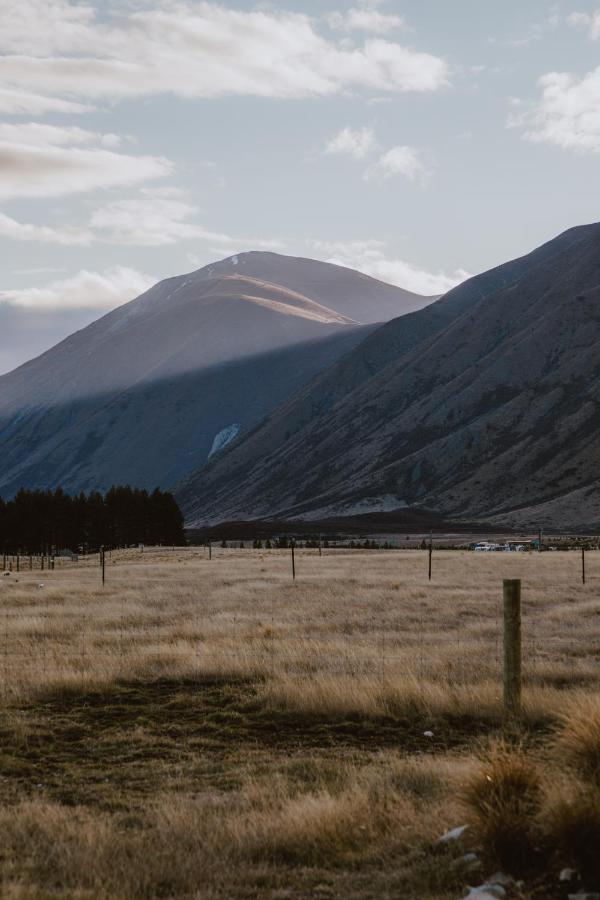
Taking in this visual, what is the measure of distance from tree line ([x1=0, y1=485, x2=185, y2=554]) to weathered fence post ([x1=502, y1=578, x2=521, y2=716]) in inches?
3593

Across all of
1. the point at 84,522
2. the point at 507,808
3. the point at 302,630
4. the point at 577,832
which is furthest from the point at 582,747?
the point at 84,522

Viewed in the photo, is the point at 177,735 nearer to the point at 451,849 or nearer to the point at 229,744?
the point at 229,744

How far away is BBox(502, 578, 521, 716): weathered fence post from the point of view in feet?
35.9

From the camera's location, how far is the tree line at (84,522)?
10062 centimetres

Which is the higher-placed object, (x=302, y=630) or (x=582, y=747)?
(x=582, y=747)

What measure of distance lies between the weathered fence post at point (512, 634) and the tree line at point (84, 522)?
9127 centimetres

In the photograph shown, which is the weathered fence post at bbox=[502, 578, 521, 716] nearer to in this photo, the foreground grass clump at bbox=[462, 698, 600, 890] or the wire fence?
the wire fence

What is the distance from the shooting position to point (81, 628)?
21844mm

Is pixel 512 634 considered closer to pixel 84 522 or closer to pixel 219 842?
pixel 219 842

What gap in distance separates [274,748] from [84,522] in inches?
3823

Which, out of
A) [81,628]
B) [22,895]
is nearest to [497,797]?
[22,895]

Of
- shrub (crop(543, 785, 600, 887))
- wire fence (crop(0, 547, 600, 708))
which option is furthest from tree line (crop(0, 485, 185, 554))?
shrub (crop(543, 785, 600, 887))

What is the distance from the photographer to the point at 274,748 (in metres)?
10.9

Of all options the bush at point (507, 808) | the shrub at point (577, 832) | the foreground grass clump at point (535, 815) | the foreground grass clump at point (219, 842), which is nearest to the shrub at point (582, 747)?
the foreground grass clump at point (535, 815)
